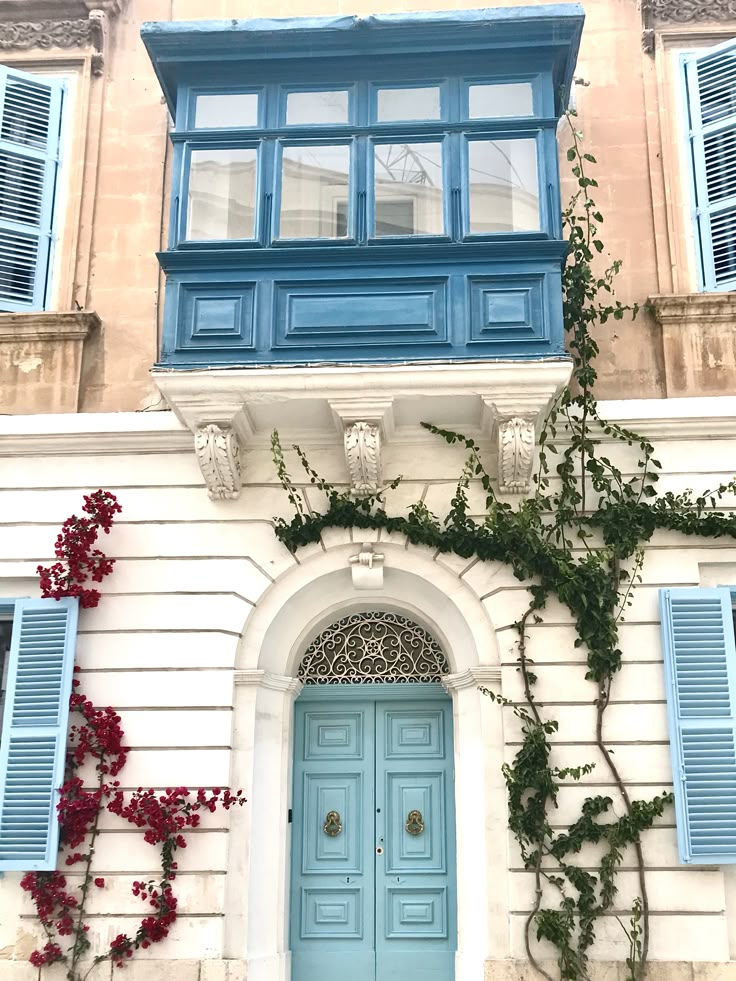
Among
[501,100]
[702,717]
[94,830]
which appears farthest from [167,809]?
[501,100]

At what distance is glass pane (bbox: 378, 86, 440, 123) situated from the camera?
25.5 ft

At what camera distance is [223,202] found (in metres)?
7.62

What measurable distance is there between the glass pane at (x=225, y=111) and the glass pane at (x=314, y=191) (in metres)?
0.41

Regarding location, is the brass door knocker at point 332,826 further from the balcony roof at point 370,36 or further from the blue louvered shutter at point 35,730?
the balcony roof at point 370,36

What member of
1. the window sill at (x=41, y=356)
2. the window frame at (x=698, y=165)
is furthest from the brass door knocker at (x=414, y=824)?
the window frame at (x=698, y=165)

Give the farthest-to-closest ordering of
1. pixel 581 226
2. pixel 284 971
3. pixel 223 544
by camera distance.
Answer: pixel 581 226 → pixel 223 544 → pixel 284 971

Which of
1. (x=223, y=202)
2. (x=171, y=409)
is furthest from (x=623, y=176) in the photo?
(x=171, y=409)

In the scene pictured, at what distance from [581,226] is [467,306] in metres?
1.62

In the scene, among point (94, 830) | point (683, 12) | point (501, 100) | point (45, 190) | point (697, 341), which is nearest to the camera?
point (94, 830)

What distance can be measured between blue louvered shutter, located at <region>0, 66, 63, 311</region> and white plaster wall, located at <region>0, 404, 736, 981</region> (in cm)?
128

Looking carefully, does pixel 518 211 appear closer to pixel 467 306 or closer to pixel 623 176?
pixel 467 306

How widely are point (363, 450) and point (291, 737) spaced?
2.12m

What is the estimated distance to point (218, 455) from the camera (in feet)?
24.2

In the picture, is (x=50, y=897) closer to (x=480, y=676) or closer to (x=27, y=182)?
(x=480, y=676)
